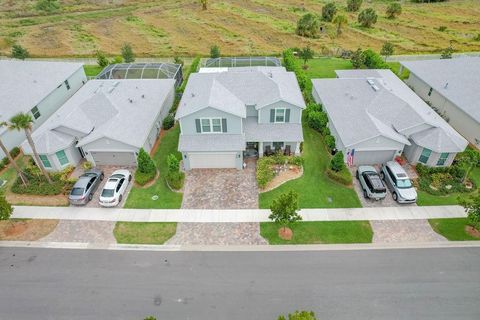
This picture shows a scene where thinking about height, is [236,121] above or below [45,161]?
above

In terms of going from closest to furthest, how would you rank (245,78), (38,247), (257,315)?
1. (257,315)
2. (38,247)
3. (245,78)

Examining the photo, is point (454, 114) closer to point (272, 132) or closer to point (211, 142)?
point (272, 132)

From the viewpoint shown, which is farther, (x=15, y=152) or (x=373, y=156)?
(x=15, y=152)

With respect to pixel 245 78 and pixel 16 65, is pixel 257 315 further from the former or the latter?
pixel 16 65

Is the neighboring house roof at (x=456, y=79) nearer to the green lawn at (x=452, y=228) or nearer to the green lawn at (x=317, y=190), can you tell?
the green lawn at (x=452, y=228)

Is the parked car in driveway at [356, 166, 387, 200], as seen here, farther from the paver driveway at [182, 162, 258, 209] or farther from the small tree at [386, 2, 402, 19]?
the small tree at [386, 2, 402, 19]

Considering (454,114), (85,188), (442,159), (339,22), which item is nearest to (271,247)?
(85,188)

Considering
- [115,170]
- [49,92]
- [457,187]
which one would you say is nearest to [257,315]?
[115,170]
